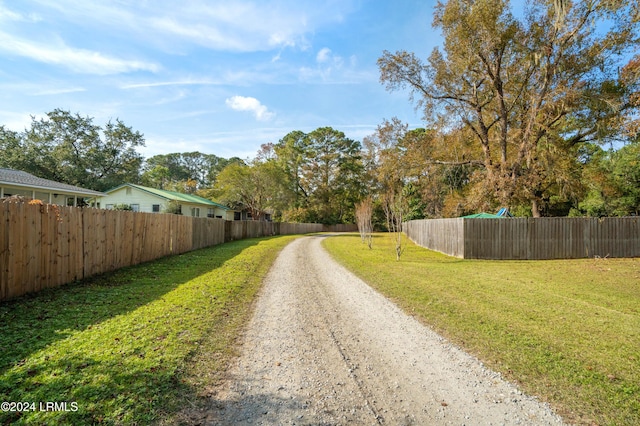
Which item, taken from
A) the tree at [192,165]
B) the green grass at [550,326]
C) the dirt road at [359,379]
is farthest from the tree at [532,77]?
the tree at [192,165]

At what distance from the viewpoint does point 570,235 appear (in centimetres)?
1457

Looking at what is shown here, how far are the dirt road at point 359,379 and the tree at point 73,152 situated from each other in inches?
1442

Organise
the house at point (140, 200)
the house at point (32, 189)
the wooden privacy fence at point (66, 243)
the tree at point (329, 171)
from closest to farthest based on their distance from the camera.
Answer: the wooden privacy fence at point (66, 243) → the house at point (32, 189) → the house at point (140, 200) → the tree at point (329, 171)

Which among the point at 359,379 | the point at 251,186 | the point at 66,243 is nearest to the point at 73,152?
the point at 251,186

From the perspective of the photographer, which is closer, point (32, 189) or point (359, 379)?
point (359, 379)

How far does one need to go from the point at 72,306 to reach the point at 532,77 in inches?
931

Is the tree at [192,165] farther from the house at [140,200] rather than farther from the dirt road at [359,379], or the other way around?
the dirt road at [359,379]

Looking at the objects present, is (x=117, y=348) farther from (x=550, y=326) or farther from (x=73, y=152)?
(x=73, y=152)

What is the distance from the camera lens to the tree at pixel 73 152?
30297 millimetres

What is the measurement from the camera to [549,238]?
14.5m

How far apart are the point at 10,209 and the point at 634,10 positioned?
24.0 metres

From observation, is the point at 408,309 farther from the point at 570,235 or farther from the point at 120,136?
the point at 120,136

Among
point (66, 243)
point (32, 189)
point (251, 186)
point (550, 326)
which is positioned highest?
point (251, 186)

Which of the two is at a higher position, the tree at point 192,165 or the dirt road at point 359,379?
the tree at point 192,165
